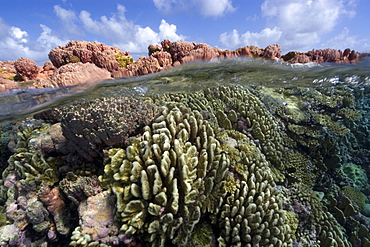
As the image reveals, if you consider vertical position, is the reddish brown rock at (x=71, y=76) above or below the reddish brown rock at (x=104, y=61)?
below

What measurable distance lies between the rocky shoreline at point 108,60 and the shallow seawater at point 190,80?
249 millimetres

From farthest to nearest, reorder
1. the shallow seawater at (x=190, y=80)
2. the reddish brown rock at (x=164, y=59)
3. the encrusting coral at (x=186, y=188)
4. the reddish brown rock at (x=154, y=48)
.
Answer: the reddish brown rock at (x=154, y=48) < the reddish brown rock at (x=164, y=59) < the shallow seawater at (x=190, y=80) < the encrusting coral at (x=186, y=188)

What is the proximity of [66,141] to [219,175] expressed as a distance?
13.9 feet

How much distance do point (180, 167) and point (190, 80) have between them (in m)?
4.97

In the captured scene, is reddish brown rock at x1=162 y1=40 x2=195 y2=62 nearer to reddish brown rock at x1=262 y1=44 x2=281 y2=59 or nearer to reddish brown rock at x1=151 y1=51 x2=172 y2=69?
reddish brown rock at x1=151 y1=51 x2=172 y2=69

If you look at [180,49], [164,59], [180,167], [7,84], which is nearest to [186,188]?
[180,167]

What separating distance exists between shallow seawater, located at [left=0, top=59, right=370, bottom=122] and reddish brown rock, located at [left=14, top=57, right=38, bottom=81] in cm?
70

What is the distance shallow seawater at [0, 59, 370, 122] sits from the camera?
231 inches

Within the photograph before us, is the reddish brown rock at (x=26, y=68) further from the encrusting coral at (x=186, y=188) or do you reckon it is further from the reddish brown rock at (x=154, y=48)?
the encrusting coral at (x=186, y=188)

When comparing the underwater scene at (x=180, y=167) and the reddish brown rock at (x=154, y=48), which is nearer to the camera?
the underwater scene at (x=180, y=167)

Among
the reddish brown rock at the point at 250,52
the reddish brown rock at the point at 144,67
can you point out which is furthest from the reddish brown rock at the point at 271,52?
the reddish brown rock at the point at 144,67

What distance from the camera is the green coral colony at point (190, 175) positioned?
3.55m

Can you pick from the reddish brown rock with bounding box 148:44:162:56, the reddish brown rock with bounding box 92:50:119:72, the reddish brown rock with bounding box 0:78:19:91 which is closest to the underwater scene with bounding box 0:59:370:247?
the reddish brown rock with bounding box 0:78:19:91

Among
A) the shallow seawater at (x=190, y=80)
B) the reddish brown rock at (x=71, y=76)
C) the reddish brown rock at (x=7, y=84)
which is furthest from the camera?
the shallow seawater at (x=190, y=80)
